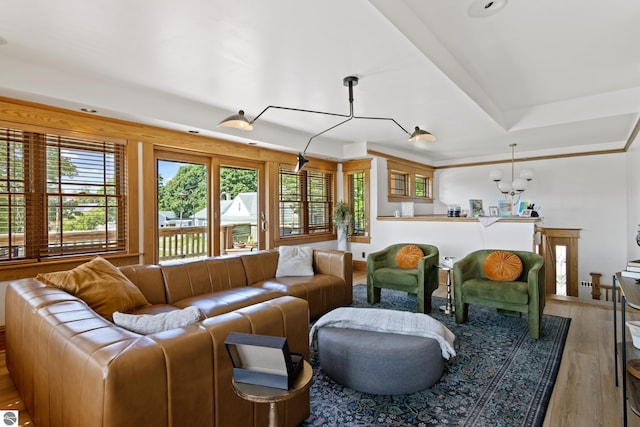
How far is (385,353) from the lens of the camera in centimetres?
215

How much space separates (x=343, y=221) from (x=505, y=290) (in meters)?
3.45

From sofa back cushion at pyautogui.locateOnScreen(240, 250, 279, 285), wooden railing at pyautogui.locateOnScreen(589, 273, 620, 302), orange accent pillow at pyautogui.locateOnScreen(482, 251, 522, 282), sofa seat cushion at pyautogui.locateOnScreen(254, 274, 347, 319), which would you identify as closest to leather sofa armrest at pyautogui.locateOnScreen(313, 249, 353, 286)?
sofa seat cushion at pyautogui.locateOnScreen(254, 274, 347, 319)

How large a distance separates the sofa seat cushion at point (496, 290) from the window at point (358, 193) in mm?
2901

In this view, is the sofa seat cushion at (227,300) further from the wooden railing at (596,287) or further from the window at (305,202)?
the wooden railing at (596,287)

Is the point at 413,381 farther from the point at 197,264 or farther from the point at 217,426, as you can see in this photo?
the point at 197,264

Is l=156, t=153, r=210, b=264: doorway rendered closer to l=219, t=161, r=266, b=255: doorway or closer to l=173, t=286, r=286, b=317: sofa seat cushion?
l=219, t=161, r=266, b=255: doorway

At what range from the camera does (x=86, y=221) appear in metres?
3.54

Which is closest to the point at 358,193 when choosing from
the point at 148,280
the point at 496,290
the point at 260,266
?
the point at 260,266

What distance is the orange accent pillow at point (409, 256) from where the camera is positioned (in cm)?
428

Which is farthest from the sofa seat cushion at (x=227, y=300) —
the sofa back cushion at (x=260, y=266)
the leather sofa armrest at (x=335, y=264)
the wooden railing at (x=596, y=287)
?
the wooden railing at (x=596, y=287)

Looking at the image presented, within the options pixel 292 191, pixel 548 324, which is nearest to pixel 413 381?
pixel 548 324

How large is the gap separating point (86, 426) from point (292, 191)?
4967mm

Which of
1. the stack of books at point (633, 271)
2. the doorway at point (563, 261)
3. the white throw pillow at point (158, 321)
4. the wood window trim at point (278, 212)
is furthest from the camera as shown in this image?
the doorway at point (563, 261)

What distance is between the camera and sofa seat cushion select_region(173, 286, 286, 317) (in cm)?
272
